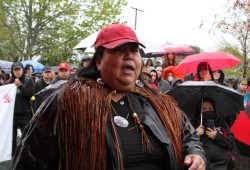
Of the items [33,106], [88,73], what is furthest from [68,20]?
[88,73]

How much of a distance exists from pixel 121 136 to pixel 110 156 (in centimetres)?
14

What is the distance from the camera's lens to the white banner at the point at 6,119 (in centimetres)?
730

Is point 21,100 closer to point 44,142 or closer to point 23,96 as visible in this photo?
point 23,96

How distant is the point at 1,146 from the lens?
7.26m

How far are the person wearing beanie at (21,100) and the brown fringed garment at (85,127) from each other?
5574 mm

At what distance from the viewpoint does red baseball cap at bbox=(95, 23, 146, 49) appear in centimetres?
225

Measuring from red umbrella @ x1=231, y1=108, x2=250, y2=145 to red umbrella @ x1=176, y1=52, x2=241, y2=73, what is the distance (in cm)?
159

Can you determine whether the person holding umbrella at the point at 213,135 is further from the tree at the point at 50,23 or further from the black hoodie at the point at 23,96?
the tree at the point at 50,23

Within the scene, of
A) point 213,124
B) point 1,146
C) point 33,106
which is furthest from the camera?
point 33,106

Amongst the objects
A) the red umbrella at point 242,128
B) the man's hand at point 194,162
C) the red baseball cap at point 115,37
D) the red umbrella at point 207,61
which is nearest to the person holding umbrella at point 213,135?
the red umbrella at point 242,128

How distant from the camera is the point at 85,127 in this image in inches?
84.2

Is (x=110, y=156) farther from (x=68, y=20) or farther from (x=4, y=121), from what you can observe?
(x=68, y=20)

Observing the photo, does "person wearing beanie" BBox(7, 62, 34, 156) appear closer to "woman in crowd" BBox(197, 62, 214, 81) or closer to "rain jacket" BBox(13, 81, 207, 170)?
"woman in crowd" BBox(197, 62, 214, 81)

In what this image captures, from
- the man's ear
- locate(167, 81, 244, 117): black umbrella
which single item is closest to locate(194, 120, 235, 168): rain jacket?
locate(167, 81, 244, 117): black umbrella
